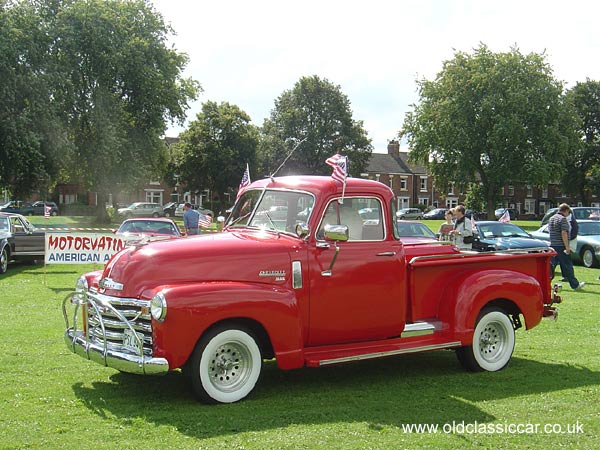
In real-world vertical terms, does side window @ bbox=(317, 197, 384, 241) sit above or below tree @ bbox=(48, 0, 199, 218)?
below

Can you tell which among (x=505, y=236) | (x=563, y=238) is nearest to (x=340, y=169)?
(x=563, y=238)

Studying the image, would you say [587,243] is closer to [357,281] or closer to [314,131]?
[357,281]

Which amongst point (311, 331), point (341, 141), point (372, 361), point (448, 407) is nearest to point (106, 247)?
point (372, 361)

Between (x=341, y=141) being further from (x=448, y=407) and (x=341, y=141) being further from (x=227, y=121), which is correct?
(x=448, y=407)

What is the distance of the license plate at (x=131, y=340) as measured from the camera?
21.0 ft

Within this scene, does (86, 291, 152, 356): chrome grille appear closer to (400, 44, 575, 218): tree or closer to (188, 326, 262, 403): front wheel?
(188, 326, 262, 403): front wheel

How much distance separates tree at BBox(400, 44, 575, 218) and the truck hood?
49.4 m

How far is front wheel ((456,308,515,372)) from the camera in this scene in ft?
26.9

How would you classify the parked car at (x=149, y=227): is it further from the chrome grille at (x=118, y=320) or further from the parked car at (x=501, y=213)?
the parked car at (x=501, y=213)

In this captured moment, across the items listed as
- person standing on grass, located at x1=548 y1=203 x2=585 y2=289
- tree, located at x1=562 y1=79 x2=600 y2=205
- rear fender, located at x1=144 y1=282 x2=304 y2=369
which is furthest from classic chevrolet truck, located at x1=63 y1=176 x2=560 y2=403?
tree, located at x1=562 y1=79 x2=600 y2=205

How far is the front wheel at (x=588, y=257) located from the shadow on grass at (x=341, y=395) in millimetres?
14569

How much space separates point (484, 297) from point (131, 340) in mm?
3981

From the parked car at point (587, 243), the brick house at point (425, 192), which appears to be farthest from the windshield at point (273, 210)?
the brick house at point (425, 192)

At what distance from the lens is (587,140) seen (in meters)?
72.6
